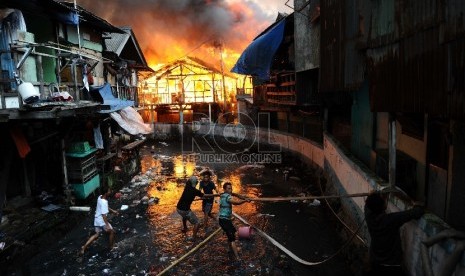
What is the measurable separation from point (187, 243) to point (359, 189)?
16.5 feet

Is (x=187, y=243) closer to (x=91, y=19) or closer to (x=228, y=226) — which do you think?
(x=228, y=226)

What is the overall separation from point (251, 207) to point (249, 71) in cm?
741

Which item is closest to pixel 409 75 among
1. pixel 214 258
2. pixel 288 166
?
pixel 214 258

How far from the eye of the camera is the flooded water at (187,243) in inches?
325

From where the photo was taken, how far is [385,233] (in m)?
5.09

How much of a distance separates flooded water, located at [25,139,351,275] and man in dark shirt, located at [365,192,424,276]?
2951mm

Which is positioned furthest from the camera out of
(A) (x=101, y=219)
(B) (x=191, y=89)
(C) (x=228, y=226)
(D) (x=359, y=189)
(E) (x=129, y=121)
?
(B) (x=191, y=89)

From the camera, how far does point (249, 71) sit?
17109 millimetres

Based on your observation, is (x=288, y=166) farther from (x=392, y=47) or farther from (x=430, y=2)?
(x=430, y=2)

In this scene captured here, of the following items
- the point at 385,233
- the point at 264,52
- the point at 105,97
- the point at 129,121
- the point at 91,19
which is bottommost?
the point at 385,233

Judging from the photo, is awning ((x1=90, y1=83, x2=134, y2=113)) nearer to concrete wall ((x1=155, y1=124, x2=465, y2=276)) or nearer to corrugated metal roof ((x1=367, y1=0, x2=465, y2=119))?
concrete wall ((x1=155, y1=124, x2=465, y2=276))

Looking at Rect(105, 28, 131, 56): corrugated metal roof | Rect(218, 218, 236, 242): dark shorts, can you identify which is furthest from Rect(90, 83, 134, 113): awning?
Rect(218, 218, 236, 242): dark shorts

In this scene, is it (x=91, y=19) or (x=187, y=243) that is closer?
(x=187, y=243)

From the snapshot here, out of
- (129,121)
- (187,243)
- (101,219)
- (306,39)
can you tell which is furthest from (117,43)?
(187,243)
